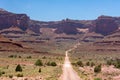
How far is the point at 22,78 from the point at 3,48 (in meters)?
86.3

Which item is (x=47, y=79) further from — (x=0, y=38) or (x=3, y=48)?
(x=0, y=38)

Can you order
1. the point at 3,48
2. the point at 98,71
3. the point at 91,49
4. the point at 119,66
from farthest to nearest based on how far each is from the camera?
the point at 91,49
the point at 3,48
the point at 119,66
the point at 98,71

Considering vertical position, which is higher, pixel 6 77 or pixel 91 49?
pixel 6 77

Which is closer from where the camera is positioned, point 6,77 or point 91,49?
point 6,77

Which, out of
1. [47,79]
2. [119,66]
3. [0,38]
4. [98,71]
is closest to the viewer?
[47,79]

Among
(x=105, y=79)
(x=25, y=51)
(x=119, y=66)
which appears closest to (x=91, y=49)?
(x=25, y=51)

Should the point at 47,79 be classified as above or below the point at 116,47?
above

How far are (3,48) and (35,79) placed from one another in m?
87.2

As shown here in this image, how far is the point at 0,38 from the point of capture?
142000 millimetres

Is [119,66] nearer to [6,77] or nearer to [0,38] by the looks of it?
[6,77]

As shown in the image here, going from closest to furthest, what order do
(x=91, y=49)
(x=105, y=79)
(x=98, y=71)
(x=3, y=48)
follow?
(x=105, y=79) < (x=98, y=71) < (x=3, y=48) < (x=91, y=49)

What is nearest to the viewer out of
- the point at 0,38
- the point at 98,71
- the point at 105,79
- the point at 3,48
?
the point at 105,79

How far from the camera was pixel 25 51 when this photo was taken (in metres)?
138

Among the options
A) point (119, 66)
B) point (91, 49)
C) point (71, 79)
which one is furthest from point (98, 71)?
point (91, 49)
